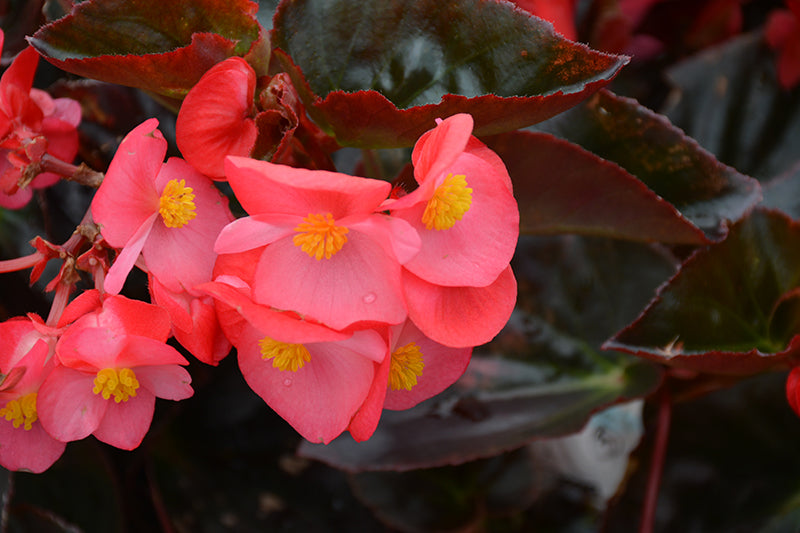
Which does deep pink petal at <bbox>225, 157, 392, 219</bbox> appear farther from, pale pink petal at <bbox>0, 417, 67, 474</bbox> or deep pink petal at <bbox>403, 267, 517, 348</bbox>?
pale pink petal at <bbox>0, 417, 67, 474</bbox>

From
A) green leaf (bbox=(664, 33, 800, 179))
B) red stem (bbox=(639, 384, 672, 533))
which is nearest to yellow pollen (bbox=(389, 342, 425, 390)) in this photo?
red stem (bbox=(639, 384, 672, 533))

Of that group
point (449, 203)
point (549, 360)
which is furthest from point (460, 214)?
point (549, 360)

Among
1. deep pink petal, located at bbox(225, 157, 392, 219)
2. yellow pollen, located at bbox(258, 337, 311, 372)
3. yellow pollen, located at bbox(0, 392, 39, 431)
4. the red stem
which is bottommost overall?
the red stem

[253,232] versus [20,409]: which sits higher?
[253,232]

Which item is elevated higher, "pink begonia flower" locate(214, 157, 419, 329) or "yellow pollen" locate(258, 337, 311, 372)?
"pink begonia flower" locate(214, 157, 419, 329)

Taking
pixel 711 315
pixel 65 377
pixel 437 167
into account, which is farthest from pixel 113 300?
pixel 711 315

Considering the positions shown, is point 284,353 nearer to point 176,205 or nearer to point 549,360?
point 176,205
